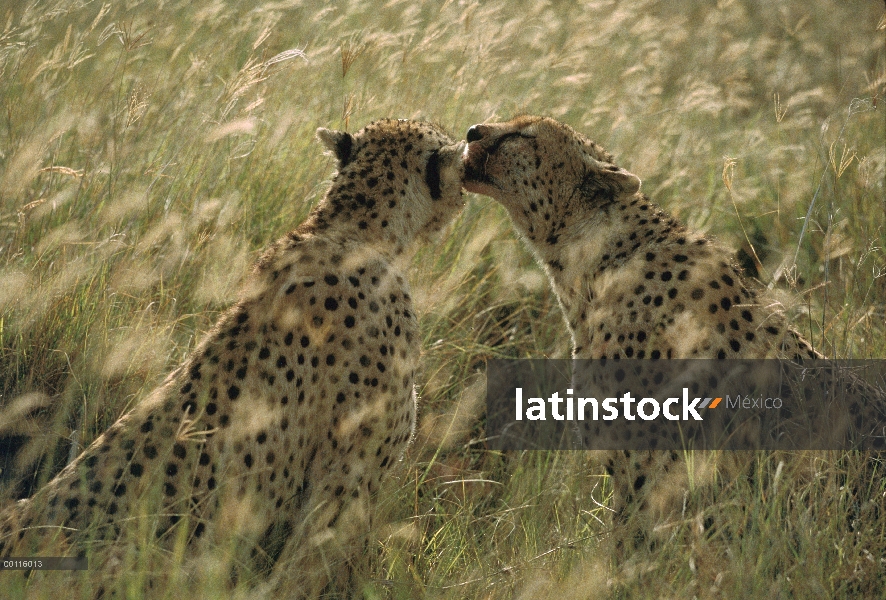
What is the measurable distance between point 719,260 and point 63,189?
2773 millimetres

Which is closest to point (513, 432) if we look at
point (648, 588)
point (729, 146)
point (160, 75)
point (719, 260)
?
point (719, 260)

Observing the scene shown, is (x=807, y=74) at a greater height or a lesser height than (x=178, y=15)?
lesser

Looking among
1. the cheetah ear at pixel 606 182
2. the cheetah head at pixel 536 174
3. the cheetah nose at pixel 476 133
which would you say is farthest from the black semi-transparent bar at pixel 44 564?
the cheetah ear at pixel 606 182

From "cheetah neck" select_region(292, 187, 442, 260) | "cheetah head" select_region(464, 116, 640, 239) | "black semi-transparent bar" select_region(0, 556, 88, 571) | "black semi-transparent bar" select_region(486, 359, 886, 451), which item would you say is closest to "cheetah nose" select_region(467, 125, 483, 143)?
"cheetah head" select_region(464, 116, 640, 239)

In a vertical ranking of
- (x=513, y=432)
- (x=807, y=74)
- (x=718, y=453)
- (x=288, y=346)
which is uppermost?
(x=288, y=346)

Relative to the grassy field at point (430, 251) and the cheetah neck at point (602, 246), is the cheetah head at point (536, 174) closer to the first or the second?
the cheetah neck at point (602, 246)

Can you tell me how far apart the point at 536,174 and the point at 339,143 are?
74cm

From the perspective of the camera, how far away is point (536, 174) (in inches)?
149

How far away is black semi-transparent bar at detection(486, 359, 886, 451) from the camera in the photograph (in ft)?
10.5

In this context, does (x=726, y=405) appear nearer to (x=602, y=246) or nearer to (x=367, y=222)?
(x=602, y=246)

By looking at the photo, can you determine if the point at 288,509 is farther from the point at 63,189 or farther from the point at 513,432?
the point at 63,189

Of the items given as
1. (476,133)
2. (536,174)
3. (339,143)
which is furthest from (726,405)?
(339,143)

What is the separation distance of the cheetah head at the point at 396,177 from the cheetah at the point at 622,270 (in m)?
0.11

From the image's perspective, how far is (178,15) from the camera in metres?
6.43
